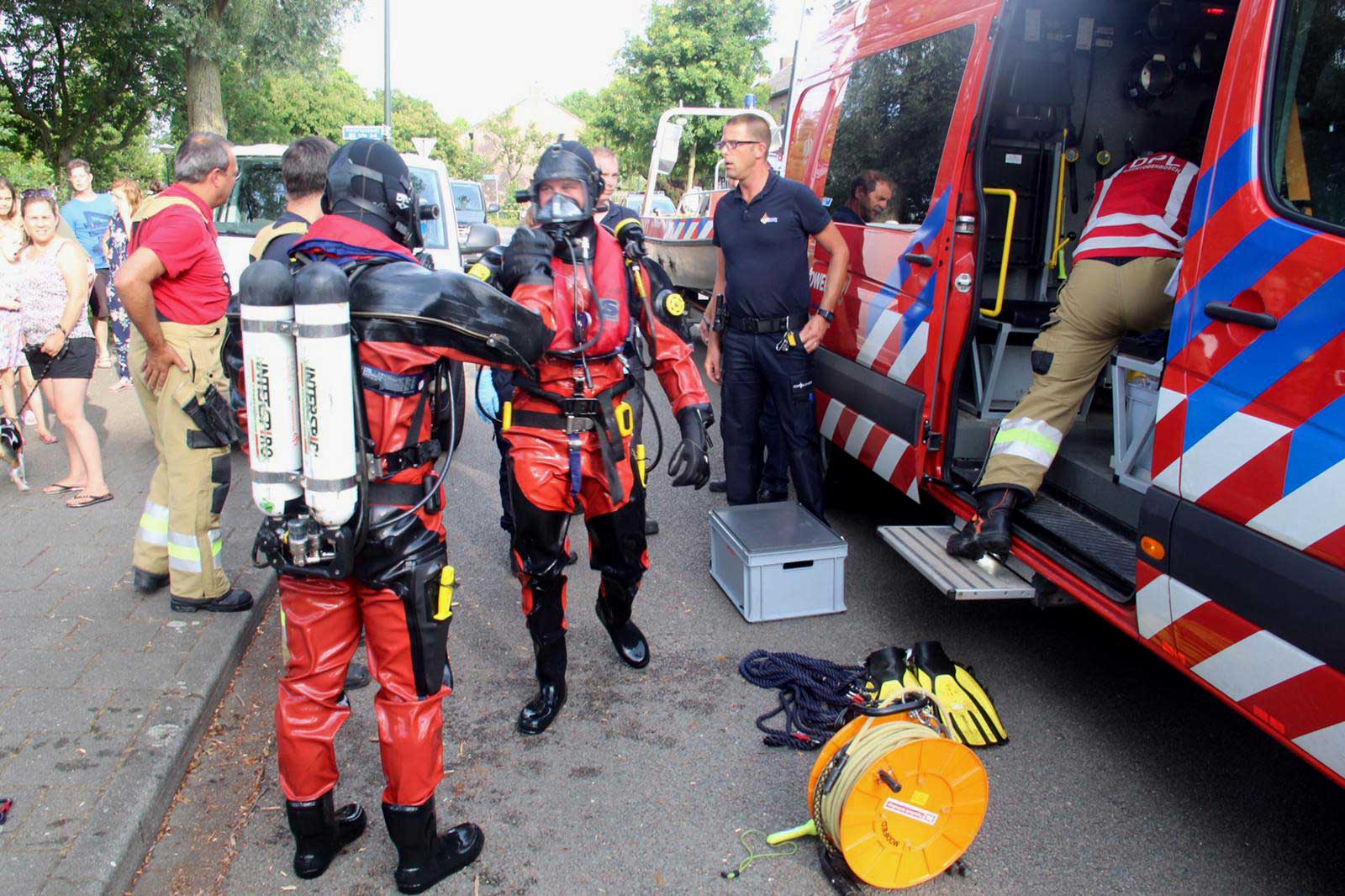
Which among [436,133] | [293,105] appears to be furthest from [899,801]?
[436,133]

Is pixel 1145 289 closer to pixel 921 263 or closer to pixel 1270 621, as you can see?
pixel 921 263

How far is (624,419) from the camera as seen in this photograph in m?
3.34

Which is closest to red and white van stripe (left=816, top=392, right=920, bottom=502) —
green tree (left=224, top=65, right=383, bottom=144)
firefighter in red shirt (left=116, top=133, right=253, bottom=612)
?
firefighter in red shirt (left=116, top=133, right=253, bottom=612)

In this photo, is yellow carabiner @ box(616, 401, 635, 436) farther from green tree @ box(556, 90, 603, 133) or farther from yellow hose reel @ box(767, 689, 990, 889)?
green tree @ box(556, 90, 603, 133)

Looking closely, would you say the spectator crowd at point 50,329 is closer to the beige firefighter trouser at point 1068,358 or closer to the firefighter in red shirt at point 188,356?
the firefighter in red shirt at point 188,356

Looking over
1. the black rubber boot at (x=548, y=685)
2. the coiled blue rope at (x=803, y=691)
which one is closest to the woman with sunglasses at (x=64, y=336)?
the black rubber boot at (x=548, y=685)

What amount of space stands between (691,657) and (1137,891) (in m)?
1.88

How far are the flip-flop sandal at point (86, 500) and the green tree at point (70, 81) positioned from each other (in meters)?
18.3

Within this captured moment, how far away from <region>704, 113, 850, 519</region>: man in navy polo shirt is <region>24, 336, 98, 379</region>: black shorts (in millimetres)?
3821

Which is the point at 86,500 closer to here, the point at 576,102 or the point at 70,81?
the point at 70,81

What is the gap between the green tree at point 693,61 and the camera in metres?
28.2

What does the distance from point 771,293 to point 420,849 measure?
315cm

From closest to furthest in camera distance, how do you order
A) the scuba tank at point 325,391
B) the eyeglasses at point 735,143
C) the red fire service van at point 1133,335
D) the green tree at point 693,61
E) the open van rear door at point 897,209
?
the scuba tank at point 325,391
the red fire service van at point 1133,335
the open van rear door at point 897,209
the eyeglasses at point 735,143
the green tree at point 693,61

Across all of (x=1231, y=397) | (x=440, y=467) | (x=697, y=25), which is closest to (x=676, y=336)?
(x=440, y=467)
